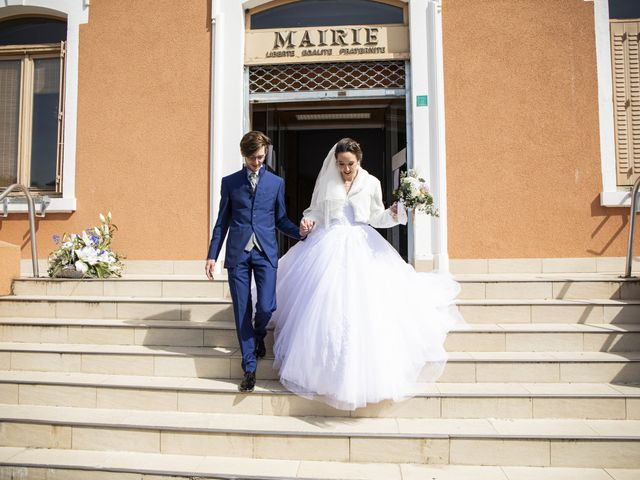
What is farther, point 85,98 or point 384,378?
point 85,98

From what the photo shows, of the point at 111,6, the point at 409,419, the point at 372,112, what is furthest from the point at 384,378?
the point at 372,112

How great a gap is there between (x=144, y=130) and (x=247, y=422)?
170 inches

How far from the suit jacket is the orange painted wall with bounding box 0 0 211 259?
7.46ft

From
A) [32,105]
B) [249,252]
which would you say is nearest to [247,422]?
[249,252]

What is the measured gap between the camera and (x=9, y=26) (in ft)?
21.6

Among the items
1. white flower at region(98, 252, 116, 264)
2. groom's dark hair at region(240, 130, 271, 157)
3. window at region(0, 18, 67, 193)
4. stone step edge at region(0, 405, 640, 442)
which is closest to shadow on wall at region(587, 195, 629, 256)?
stone step edge at region(0, 405, 640, 442)

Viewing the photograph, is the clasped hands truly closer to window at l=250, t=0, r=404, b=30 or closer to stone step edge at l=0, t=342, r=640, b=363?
stone step edge at l=0, t=342, r=640, b=363

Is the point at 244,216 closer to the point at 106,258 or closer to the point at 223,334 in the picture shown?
the point at 223,334

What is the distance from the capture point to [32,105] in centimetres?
639

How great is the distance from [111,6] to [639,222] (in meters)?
7.47

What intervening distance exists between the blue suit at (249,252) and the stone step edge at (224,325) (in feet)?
1.63

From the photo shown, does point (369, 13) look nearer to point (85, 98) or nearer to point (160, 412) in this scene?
point (85, 98)

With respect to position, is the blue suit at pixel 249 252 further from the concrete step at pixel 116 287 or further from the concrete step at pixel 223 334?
the concrete step at pixel 116 287

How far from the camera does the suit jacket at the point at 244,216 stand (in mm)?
3496
